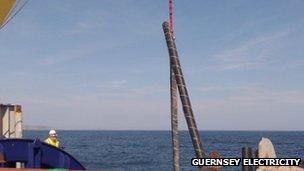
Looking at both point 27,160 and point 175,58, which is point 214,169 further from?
point 27,160

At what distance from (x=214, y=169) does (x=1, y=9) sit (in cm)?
1087

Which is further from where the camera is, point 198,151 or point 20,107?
point 20,107

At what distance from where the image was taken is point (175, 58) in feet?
38.2

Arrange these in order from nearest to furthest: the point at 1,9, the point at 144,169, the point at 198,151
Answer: the point at 198,151 → the point at 1,9 → the point at 144,169

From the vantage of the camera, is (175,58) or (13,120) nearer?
(175,58)

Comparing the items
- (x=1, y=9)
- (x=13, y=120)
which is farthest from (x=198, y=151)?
(x=13, y=120)

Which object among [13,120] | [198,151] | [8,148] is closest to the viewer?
[198,151]

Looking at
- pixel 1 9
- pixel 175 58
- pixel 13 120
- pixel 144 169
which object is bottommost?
pixel 144 169

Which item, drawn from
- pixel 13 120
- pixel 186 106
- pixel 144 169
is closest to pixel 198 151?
pixel 186 106

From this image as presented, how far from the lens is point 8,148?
14617 mm

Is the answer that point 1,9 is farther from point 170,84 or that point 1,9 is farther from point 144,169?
point 144,169

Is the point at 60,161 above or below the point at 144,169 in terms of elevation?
→ above

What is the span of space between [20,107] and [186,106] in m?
10.7

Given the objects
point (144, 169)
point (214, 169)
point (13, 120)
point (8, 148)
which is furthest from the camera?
point (144, 169)
